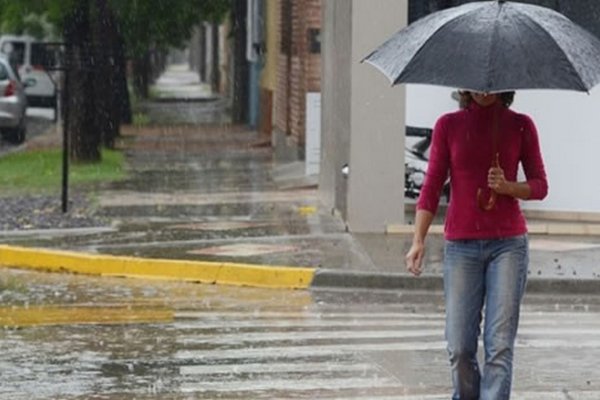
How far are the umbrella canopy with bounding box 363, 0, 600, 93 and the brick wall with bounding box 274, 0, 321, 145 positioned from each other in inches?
734

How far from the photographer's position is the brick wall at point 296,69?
27.6 metres

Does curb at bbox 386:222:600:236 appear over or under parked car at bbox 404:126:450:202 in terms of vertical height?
under

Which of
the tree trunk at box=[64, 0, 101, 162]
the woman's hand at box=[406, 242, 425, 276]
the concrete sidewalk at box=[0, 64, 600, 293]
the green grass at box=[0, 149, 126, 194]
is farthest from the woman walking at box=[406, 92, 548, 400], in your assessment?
the tree trunk at box=[64, 0, 101, 162]

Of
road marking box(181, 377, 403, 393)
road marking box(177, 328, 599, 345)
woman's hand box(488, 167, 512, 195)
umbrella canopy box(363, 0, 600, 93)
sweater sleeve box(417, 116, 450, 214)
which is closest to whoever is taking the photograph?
woman's hand box(488, 167, 512, 195)

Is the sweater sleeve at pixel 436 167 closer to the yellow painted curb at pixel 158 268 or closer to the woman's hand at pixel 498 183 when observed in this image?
the woman's hand at pixel 498 183

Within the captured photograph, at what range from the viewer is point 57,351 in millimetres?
10930

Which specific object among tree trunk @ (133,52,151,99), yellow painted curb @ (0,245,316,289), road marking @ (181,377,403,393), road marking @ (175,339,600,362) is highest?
road marking @ (181,377,403,393)

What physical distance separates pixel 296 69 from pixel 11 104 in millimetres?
6336

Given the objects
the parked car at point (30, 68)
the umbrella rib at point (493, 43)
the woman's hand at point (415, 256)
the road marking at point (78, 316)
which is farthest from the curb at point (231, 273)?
the parked car at point (30, 68)

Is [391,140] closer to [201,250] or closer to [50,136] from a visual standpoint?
[201,250]

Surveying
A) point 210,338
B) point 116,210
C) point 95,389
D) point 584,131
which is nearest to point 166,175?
point 116,210

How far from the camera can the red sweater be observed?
757 cm

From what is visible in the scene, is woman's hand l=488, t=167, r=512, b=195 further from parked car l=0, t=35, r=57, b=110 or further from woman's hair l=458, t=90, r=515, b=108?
parked car l=0, t=35, r=57, b=110

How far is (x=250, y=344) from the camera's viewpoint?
11172 millimetres
